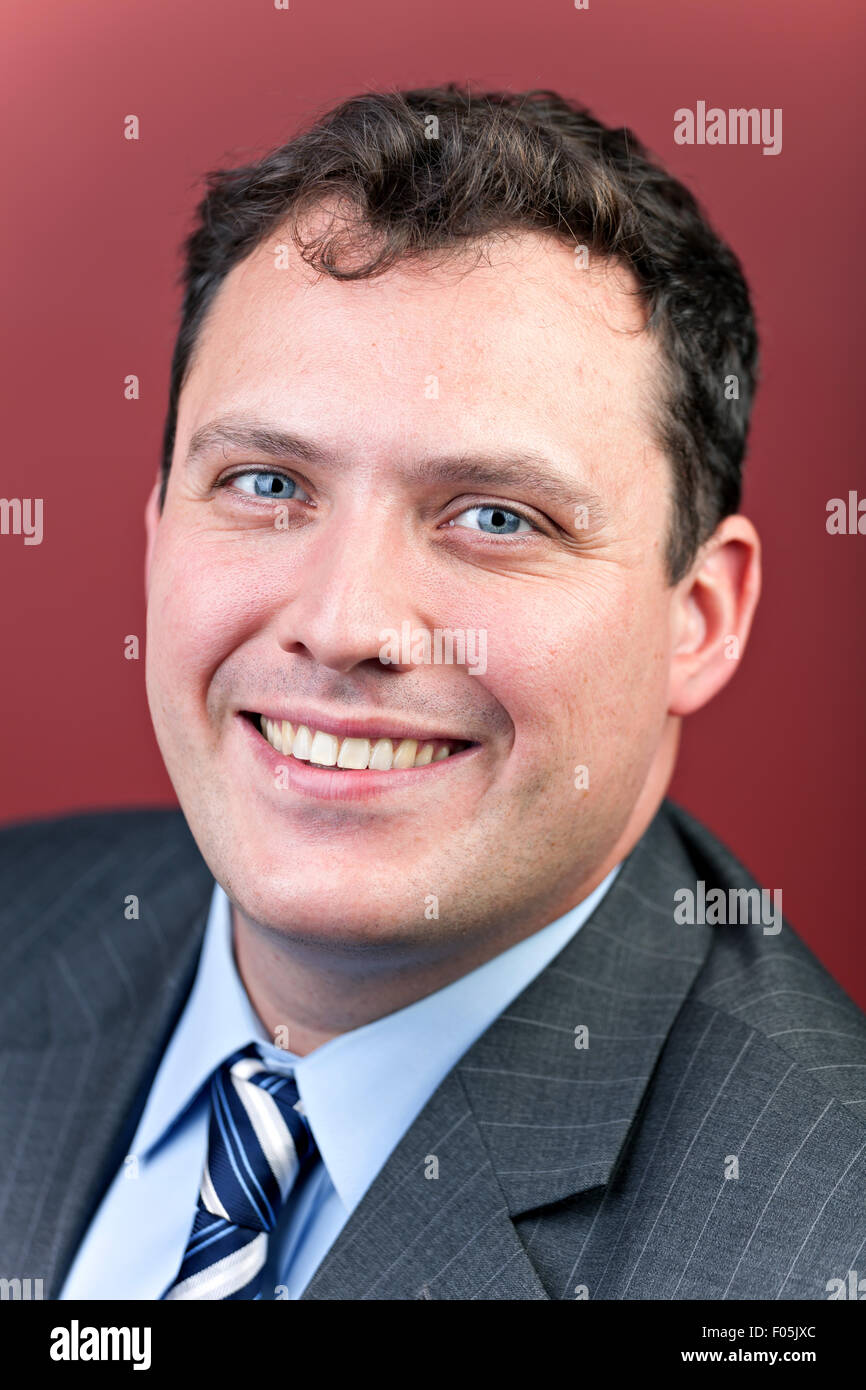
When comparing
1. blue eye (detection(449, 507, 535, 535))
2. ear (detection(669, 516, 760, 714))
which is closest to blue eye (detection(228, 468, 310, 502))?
blue eye (detection(449, 507, 535, 535))

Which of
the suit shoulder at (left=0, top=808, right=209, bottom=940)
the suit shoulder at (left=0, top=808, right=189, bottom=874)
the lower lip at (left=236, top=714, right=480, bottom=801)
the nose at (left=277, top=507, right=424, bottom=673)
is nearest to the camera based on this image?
the nose at (left=277, top=507, right=424, bottom=673)

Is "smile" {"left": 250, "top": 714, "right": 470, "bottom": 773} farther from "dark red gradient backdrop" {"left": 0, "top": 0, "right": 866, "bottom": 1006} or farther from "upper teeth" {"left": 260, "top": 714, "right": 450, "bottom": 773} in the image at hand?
"dark red gradient backdrop" {"left": 0, "top": 0, "right": 866, "bottom": 1006}

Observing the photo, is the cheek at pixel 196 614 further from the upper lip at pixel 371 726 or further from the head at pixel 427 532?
the upper lip at pixel 371 726

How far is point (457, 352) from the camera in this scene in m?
1.87

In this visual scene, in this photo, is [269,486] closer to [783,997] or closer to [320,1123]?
[320,1123]

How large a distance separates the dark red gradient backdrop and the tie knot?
1.48m

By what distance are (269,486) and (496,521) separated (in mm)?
Result: 332

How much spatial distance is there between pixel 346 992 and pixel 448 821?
34cm

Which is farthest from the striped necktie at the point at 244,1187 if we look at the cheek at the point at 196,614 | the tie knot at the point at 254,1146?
the cheek at the point at 196,614

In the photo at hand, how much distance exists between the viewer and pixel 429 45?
289cm

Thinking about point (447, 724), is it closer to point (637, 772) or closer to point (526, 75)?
point (637, 772)

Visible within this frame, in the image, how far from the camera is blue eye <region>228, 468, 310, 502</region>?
1.99 m

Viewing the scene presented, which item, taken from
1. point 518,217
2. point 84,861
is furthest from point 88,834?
point 518,217
